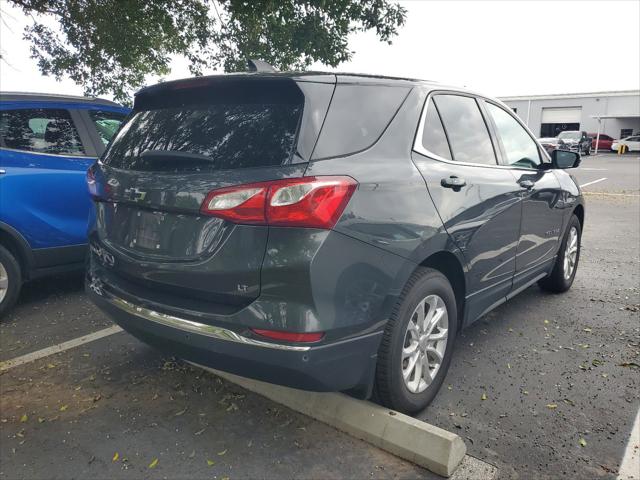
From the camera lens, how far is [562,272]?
15.6ft

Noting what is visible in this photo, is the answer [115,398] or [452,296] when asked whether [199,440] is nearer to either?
[115,398]

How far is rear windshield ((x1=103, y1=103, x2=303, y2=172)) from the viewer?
221 centimetres

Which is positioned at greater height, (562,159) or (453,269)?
(562,159)

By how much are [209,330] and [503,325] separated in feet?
9.04

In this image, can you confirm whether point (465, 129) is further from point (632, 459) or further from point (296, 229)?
point (632, 459)

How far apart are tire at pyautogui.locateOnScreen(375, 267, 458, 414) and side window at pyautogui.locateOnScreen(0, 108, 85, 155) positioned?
349 cm

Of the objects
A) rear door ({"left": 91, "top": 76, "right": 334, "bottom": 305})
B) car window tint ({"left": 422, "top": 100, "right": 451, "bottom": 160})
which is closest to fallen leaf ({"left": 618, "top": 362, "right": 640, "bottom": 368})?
car window tint ({"left": 422, "top": 100, "right": 451, "bottom": 160})

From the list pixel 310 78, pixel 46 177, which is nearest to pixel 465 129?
pixel 310 78

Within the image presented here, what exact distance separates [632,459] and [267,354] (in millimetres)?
1822

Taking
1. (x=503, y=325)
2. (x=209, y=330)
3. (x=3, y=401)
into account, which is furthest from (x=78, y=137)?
(x=503, y=325)

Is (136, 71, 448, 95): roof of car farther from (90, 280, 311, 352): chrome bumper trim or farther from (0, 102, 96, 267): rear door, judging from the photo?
(0, 102, 96, 267): rear door

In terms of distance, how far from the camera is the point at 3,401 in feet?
9.79

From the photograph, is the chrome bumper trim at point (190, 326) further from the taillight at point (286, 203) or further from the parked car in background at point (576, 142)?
the parked car in background at point (576, 142)

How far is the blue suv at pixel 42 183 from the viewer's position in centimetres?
410
